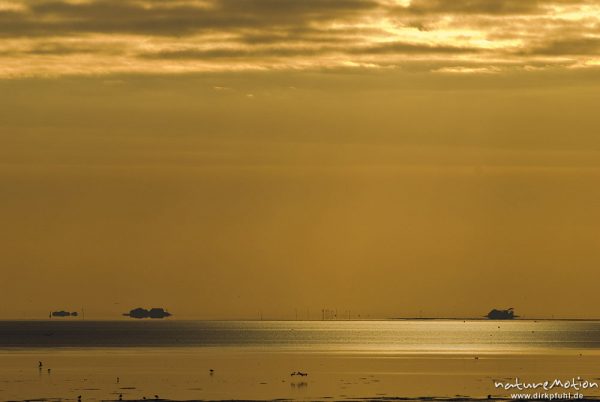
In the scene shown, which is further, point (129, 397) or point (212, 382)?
point (212, 382)

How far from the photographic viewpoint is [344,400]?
494 ft

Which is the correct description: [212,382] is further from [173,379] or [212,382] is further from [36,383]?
[36,383]

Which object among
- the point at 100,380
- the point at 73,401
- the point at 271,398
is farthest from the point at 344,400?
the point at 100,380

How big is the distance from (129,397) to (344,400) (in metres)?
26.0

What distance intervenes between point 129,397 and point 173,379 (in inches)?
1236

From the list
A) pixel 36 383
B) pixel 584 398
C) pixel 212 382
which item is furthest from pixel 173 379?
pixel 584 398

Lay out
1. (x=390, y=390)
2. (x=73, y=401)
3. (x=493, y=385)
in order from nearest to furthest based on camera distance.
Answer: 1. (x=73, y=401)
2. (x=390, y=390)
3. (x=493, y=385)

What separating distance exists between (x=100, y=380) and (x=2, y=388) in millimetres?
19052

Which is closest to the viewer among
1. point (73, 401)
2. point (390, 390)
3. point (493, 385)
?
point (73, 401)

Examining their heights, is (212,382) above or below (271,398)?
above

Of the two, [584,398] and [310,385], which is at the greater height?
[310,385]

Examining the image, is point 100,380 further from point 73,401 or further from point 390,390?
point 390,390

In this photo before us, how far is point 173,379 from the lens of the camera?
7303 inches

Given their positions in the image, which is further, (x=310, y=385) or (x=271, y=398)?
(x=310, y=385)
